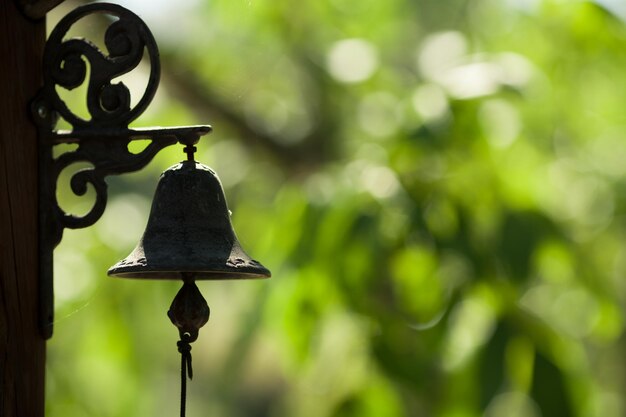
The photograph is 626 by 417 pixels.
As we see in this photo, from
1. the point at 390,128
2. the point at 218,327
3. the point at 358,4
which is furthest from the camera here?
the point at 218,327

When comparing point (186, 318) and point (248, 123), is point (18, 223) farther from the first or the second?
point (248, 123)

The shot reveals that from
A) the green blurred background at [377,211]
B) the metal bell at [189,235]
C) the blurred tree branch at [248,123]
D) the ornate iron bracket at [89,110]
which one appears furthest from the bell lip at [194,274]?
the blurred tree branch at [248,123]

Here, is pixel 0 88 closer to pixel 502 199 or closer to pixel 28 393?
pixel 28 393

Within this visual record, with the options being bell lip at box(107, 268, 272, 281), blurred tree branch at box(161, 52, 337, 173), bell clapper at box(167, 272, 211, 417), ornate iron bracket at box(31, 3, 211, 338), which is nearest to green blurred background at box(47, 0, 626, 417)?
blurred tree branch at box(161, 52, 337, 173)

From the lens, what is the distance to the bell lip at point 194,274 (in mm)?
2395

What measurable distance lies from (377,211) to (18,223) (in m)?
2.20

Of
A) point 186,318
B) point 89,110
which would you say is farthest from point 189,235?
point 89,110

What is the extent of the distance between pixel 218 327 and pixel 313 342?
4.35 meters

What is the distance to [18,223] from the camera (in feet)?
8.14

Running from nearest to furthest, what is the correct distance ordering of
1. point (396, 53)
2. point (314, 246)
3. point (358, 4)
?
1. point (314, 246)
2. point (358, 4)
3. point (396, 53)

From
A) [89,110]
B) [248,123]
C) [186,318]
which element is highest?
[248,123]

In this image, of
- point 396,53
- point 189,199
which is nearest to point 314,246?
point 189,199

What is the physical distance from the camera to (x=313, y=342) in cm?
468

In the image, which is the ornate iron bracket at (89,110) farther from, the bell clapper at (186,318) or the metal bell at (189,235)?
the bell clapper at (186,318)
